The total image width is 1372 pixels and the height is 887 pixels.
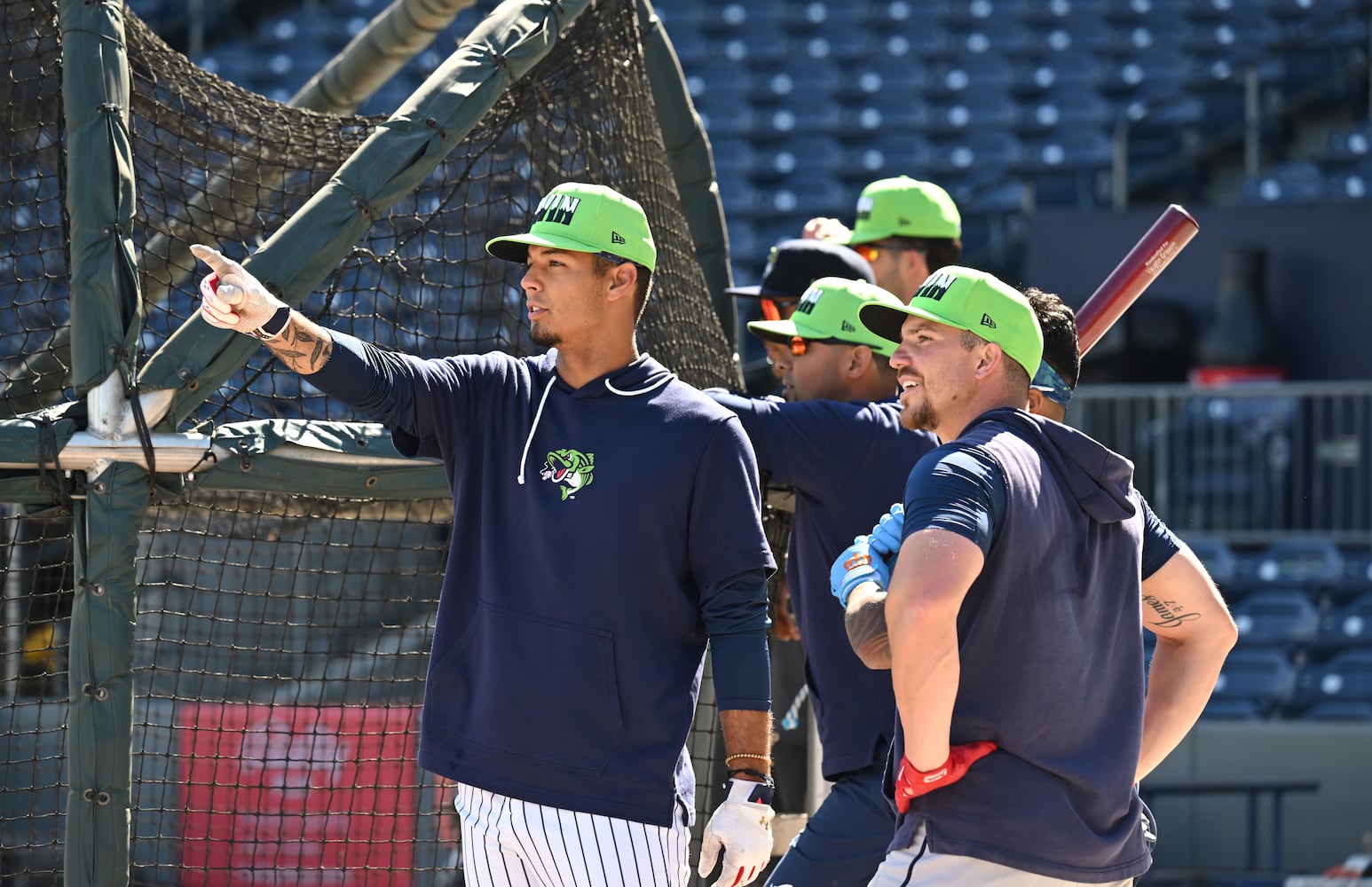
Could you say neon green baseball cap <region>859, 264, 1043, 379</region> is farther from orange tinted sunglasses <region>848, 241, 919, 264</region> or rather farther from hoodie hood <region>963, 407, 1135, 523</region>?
orange tinted sunglasses <region>848, 241, 919, 264</region>

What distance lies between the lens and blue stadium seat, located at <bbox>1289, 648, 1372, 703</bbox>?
8266mm

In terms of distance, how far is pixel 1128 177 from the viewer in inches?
485

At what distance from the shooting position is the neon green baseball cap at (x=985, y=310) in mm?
2625

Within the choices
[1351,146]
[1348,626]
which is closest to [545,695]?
[1348,626]

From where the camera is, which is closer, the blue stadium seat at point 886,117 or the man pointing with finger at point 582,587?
the man pointing with finger at point 582,587

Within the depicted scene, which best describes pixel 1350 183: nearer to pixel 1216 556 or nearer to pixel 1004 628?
pixel 1216 556

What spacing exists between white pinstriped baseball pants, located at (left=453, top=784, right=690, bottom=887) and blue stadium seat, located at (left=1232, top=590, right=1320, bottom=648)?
659 cm

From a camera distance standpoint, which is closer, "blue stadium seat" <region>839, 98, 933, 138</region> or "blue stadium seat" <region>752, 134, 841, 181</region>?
"blue stadium seat" <region>752, 134, 841, 181</region>

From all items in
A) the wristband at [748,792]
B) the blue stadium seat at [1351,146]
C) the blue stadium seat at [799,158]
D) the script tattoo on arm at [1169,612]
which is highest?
the blue stadium seat at [799,158]

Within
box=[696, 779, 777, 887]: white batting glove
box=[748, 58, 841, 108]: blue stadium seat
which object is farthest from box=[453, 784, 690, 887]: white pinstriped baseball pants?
box=[748, 58, 841, 108]: blue stadium seat

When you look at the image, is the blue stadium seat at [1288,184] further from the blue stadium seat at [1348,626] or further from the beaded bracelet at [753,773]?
the beaded bracelet at [753,773]

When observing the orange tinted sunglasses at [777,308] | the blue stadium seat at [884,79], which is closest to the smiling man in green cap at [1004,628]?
the orange tinted sunglasses at [777,308]

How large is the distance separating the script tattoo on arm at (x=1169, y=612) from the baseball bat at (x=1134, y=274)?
903mm

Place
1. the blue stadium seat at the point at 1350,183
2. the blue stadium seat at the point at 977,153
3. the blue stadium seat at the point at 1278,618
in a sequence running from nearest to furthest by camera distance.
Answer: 1. the blue stadium seat at the point at 1278,618
2. the blue stadium seat at the point at 1350,183
3. the blue stadium seat at the point at 977,153
